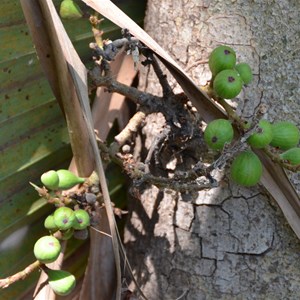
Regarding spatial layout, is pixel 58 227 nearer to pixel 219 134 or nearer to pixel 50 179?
pixel 50 179

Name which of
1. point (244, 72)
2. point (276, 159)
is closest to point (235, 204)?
point (276, 159)

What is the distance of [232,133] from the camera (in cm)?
85

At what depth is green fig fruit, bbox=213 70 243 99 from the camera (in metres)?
0.86

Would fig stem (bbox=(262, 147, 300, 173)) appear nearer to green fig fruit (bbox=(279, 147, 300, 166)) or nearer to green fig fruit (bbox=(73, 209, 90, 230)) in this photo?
green fig fruit (bbox=(279, 147, 300, 166))

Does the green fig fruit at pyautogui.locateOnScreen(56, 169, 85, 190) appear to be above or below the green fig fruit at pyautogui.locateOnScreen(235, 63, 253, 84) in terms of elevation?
below

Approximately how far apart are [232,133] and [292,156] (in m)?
0.11

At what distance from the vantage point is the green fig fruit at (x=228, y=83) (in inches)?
33.8

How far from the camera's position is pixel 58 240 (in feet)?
3.02

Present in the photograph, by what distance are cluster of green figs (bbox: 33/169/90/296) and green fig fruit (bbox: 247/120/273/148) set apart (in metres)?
0.27

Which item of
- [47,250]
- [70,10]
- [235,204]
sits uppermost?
[70,10]

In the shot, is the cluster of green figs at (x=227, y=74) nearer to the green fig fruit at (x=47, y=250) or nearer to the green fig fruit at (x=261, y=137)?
the green fig fruit at (x=261, y=137)

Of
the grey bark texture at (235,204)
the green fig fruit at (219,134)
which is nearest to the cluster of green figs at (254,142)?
the green fig fruit at (219,134)

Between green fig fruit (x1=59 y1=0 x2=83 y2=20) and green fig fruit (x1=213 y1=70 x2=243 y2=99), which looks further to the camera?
green fig fruit (x1=59 y1=0 x2=83 y2=20)

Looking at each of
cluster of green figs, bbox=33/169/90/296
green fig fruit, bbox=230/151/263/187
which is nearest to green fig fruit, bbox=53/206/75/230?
cluster of green figs, bbox=33/169/90/296
